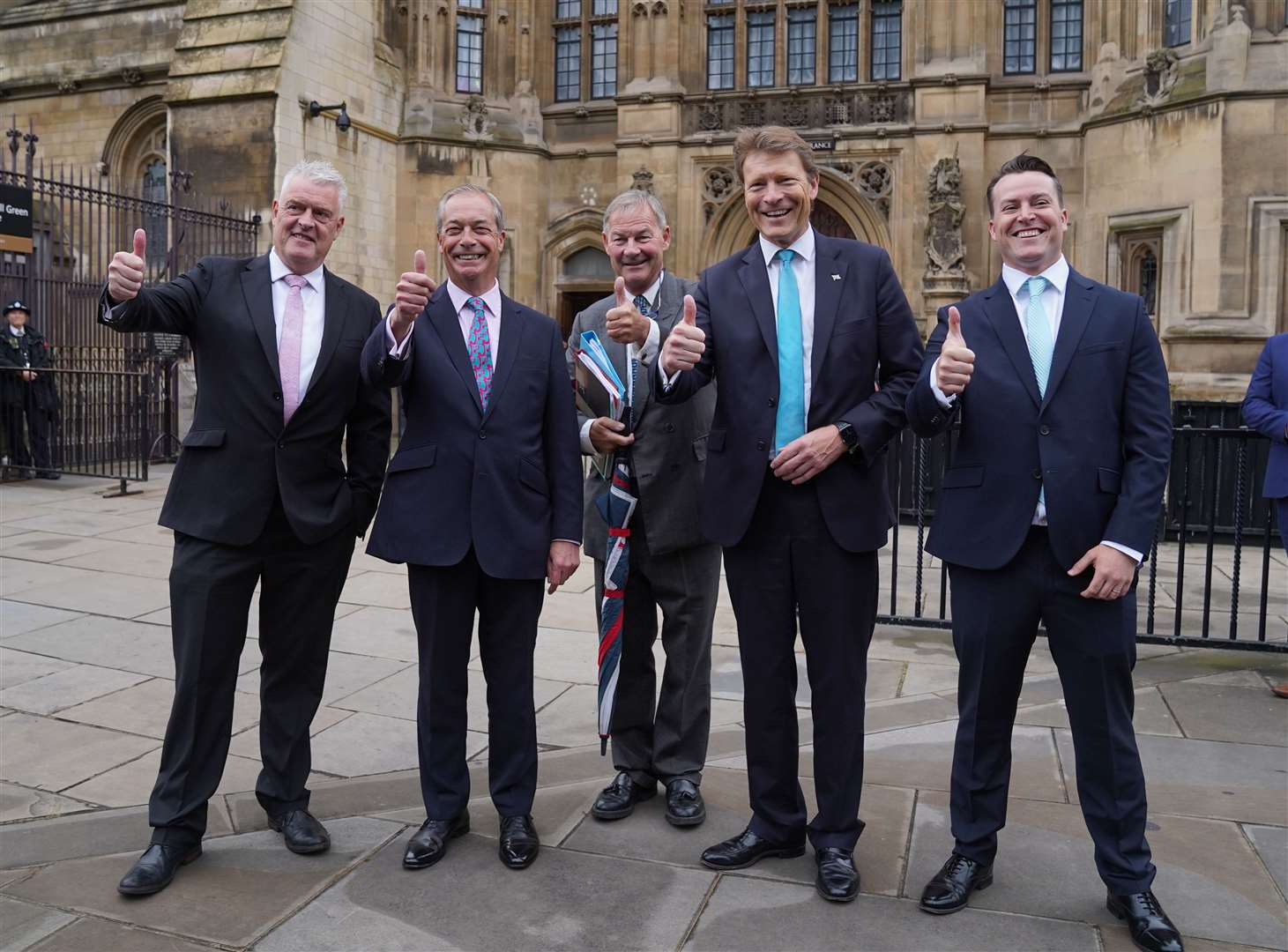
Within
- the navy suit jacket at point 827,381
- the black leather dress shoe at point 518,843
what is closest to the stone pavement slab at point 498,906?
the black leather dress shoe at point 518,843

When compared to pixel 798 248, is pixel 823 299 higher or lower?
lower

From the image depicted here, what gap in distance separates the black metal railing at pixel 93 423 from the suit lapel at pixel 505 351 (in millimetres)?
8614

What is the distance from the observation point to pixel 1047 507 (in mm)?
2852

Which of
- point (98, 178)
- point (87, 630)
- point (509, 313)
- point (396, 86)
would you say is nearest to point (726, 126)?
point (396, 86)

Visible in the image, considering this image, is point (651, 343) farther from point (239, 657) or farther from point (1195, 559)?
point (1195, 559)

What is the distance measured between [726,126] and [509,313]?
1410 centimetres

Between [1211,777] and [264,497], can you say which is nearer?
[264,497]

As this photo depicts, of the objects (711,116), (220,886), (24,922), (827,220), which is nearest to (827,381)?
(220,886)

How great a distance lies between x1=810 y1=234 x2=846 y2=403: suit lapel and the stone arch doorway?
13.1 metres

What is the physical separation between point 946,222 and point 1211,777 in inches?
487

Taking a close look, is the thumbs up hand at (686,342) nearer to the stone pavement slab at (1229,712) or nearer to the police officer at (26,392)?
the stone pavement slab at (1229,712)

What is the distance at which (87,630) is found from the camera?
577 centimetres

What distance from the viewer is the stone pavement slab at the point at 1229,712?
174 inches

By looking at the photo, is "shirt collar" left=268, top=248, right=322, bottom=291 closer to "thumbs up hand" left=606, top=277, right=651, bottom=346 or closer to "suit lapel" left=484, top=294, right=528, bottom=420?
"suit lapel" left=484, top=294, right=528, bottom=420
